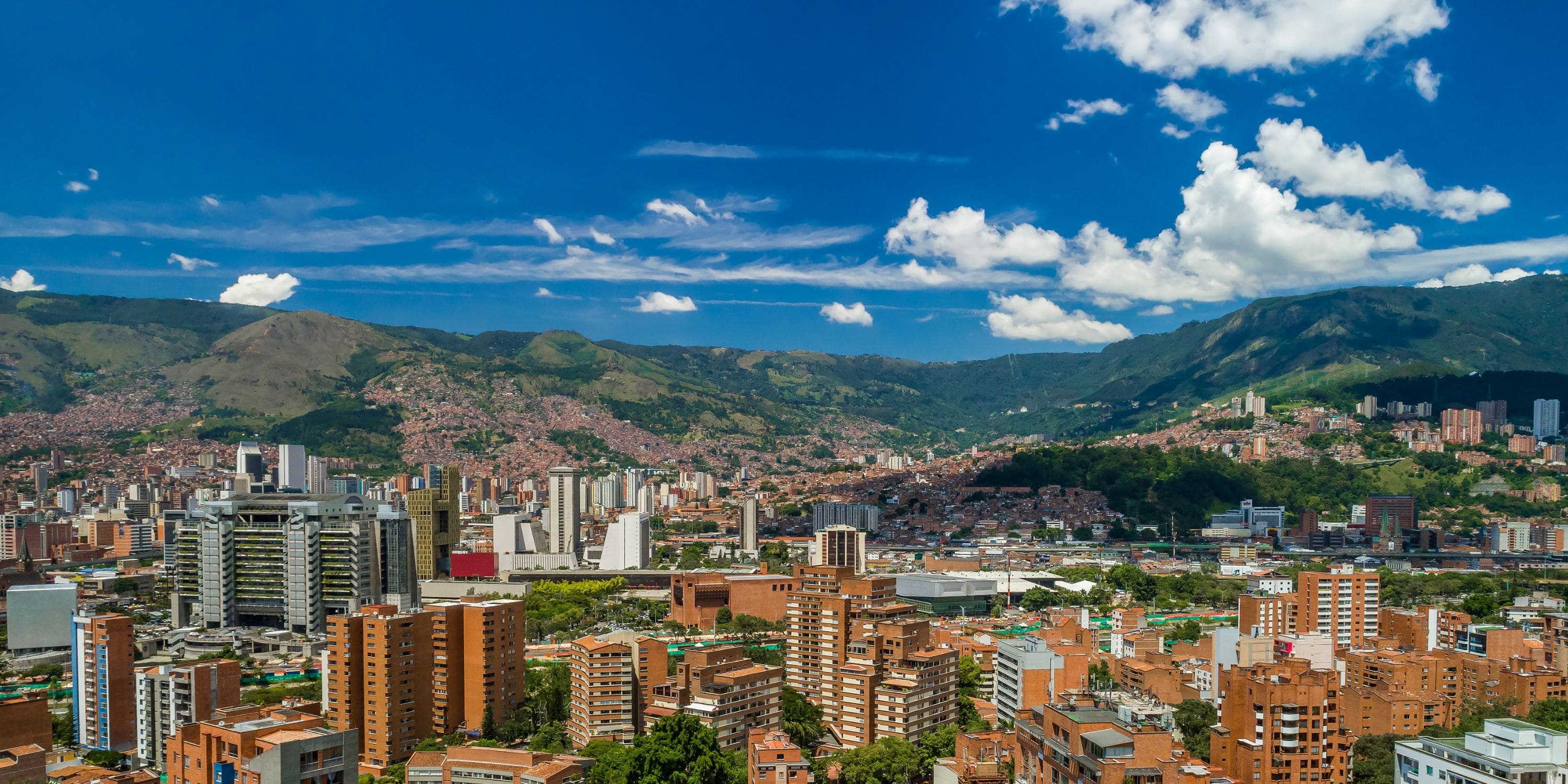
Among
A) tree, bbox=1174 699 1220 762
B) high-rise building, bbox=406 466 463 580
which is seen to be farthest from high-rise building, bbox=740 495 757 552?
tree, bbox=1174 699 1220 762

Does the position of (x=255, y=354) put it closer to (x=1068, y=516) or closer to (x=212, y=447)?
(x=212, y=447)

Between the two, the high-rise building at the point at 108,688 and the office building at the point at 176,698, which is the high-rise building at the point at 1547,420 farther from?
the high-rise building at the point at 108,688

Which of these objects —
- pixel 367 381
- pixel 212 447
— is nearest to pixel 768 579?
pixel 212 447

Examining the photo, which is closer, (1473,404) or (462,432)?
(1473,404)

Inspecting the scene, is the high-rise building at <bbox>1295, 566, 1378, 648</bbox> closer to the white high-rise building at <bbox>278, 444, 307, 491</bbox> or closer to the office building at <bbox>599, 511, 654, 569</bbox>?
the office building at <bbox>599, 511, 654, 569</bbox>

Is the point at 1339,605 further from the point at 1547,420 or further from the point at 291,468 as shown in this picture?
the point at 1547,420

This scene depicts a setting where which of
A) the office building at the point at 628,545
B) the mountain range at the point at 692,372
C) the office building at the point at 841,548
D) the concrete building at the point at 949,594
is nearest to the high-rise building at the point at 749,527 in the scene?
the office building at the point at 628,545
